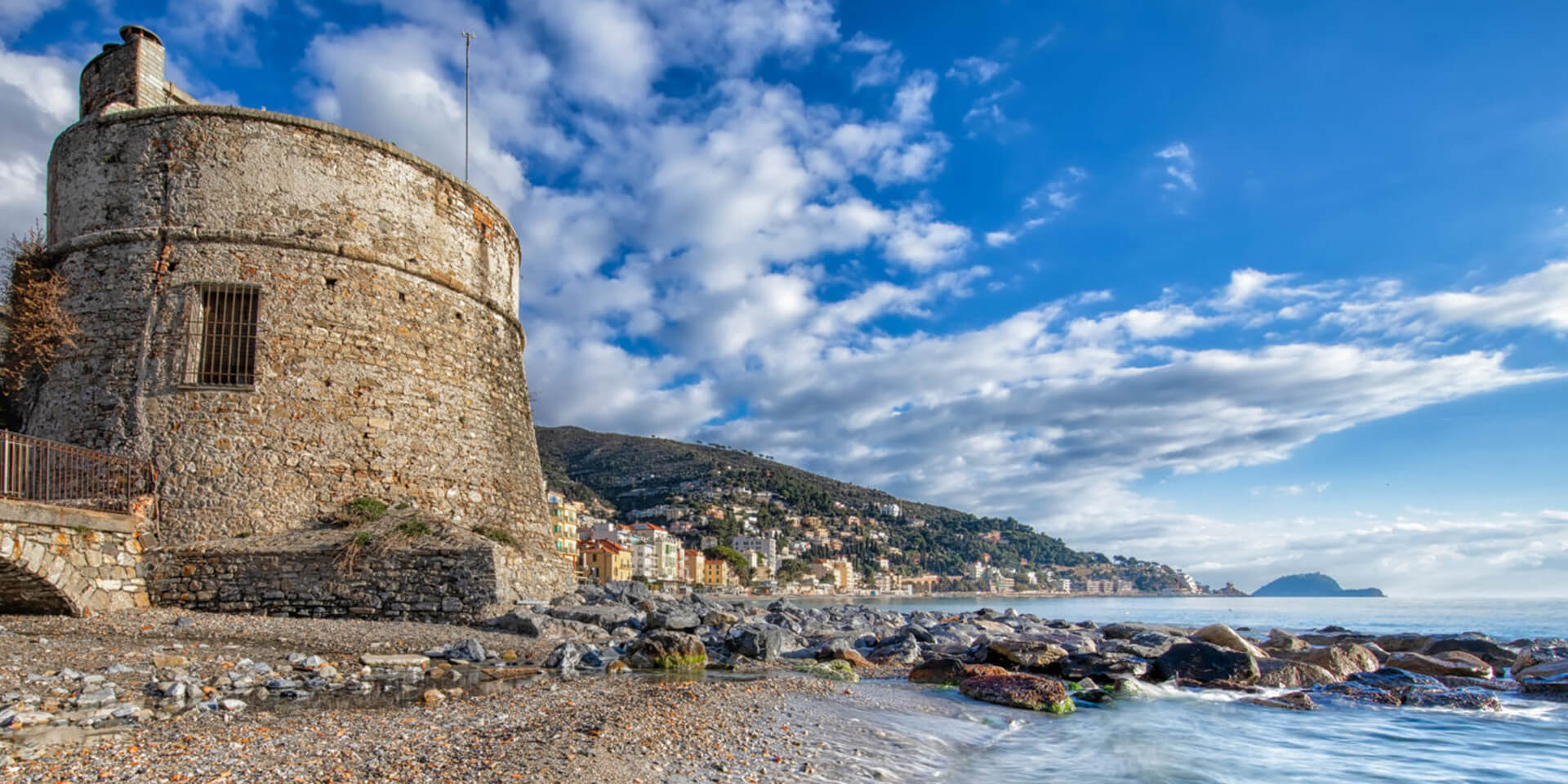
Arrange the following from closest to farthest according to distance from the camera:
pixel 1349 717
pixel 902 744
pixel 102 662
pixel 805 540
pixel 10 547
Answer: pixel 902 744, pixel 102 662, pixel 10 547, pixel 1349 717, pixel 805 540

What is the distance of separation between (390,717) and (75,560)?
793 centimetres

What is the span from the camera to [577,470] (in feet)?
429

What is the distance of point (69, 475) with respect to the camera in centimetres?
1296

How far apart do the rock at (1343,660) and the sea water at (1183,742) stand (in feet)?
8.12

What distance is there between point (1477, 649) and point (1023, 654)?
1294 cm

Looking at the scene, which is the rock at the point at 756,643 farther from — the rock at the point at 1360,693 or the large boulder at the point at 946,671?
the rock at the point at 1360,693

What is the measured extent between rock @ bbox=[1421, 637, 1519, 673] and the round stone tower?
20.0 meters

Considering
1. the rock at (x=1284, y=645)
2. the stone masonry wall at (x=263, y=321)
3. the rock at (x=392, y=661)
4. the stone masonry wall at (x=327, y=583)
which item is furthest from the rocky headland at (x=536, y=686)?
the stone masonry wall at (x=263, y=321)

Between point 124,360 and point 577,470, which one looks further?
point 577,470

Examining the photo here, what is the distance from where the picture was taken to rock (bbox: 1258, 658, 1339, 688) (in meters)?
13.8

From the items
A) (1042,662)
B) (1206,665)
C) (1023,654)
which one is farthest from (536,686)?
(1206,665)

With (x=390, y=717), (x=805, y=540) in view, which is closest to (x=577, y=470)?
(x=805, y=540)

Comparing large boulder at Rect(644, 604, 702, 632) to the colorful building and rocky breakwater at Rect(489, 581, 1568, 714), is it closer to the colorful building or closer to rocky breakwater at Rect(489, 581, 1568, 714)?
rocky breakwater at Rect(489, 581, 1568, 714)

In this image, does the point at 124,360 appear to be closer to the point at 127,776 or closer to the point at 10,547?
the point at 10,547
